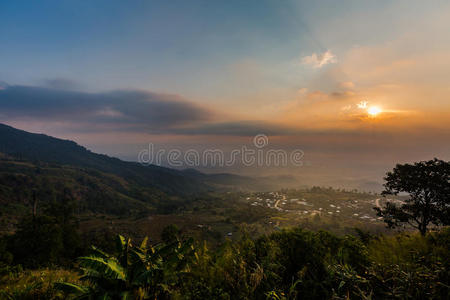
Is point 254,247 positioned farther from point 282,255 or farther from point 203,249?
point 203,249

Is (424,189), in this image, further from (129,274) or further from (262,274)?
(129,274)

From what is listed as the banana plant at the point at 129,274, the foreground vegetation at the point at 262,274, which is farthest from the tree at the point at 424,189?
the banana plant at the point at 129,274

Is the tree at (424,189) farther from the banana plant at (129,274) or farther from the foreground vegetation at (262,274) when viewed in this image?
the banana plant at (129,274)

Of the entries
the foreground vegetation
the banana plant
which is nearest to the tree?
the foreground vegetation

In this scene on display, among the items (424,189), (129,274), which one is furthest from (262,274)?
(424,189)

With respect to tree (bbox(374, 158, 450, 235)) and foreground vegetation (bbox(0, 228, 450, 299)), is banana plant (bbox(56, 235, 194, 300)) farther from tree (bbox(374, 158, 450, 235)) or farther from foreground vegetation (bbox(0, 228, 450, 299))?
tree (bbox(374, 158, 450, 235))

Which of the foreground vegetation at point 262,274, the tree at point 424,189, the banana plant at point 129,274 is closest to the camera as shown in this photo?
the foreground vegetation at point 262,274

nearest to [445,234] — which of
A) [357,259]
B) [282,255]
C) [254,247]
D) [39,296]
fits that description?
[357,259]

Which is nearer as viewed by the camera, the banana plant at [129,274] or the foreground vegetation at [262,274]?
the foreground vegetation at [262,274]
